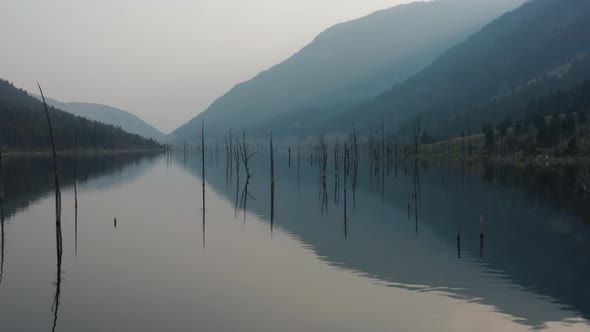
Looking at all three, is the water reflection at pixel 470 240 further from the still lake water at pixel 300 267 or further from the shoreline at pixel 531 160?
the shoreline at pixel 531 160

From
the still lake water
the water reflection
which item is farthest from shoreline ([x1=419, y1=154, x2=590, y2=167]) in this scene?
the still lake water

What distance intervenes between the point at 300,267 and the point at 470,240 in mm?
14304

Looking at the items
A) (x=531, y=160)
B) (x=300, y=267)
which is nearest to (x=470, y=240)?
(x=300, y=267)

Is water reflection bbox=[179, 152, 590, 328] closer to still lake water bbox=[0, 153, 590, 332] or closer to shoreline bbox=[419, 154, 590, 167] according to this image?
still lake water bbox=[0, 153, 590, 332]

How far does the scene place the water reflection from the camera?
23.8 metres

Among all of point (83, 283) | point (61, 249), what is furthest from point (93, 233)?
point (83, 283)

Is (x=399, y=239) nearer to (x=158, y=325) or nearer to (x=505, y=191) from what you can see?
(x=158, y=325)

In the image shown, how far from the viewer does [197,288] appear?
2356cm

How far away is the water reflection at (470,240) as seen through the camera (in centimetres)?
2377

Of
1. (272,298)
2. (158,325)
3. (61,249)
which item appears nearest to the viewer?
(158,325)

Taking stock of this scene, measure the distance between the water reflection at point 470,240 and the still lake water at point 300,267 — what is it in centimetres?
13

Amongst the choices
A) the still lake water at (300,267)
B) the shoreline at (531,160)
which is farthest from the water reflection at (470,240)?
the shoreline at (531,160)

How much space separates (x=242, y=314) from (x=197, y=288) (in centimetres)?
418

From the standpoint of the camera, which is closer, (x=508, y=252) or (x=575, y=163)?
(x=508, y=252)
